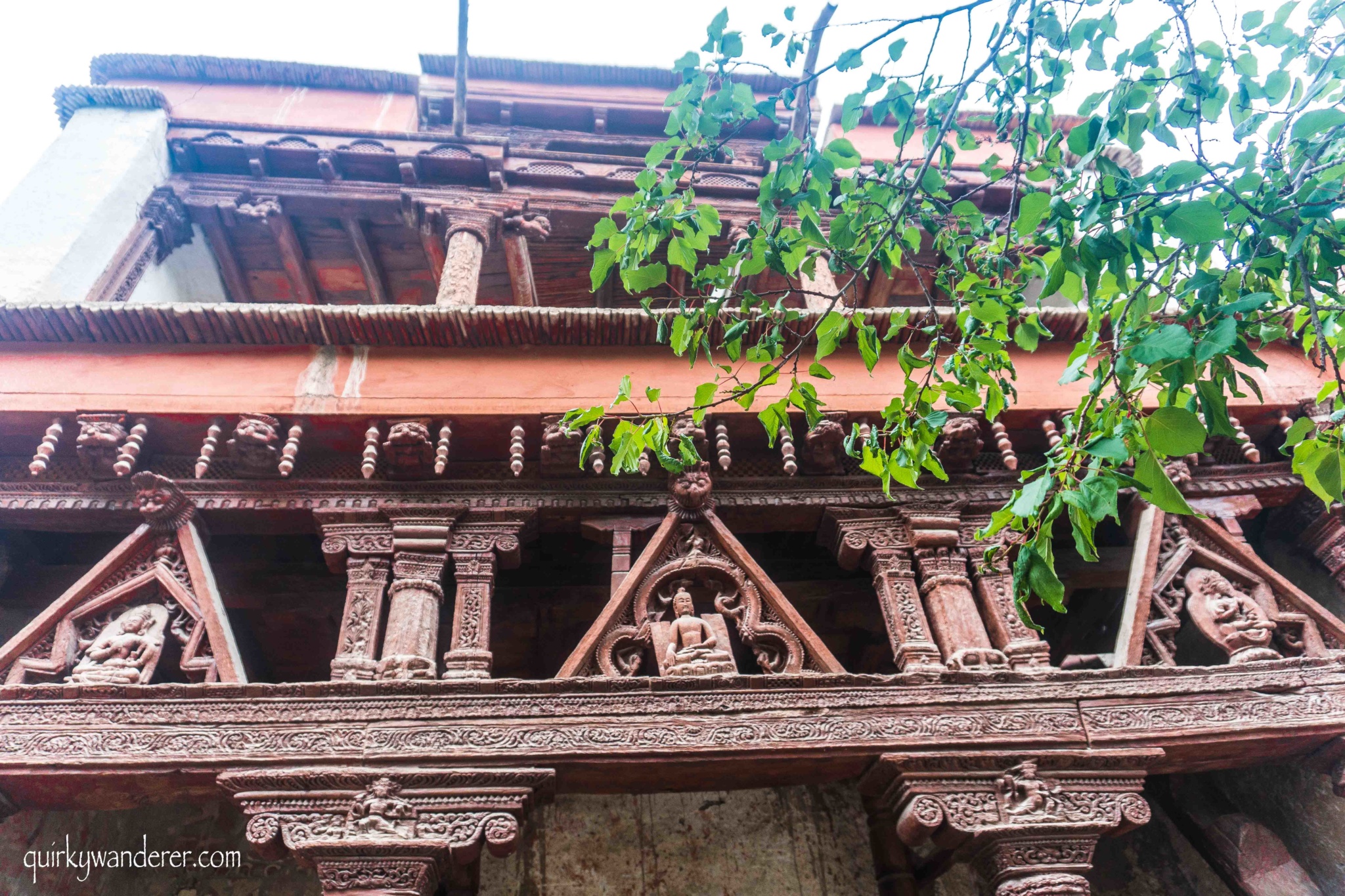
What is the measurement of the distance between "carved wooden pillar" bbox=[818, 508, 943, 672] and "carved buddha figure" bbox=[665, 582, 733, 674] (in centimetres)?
82

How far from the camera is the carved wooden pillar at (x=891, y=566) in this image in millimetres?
3816

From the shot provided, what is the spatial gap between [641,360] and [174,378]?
246 centimetres

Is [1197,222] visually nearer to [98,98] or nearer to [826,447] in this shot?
[826,447]

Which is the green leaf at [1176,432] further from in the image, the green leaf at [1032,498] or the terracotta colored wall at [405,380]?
the terracotta colored wall at [405,380]

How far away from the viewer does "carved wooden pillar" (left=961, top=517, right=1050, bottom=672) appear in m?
3.79

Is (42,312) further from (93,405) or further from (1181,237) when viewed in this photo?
(1181,237)

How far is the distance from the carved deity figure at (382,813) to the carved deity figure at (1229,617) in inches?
142

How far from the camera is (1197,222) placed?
88.7 inches

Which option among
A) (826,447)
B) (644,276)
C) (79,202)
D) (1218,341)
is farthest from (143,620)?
(1218,341)

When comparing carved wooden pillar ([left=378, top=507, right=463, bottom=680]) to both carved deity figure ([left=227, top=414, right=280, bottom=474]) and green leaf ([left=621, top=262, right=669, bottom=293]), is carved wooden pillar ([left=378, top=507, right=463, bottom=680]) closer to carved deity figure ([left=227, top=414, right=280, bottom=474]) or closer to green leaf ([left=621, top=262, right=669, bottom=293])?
carved deity figure ([left=227, top=414, right=280, bottom=474])

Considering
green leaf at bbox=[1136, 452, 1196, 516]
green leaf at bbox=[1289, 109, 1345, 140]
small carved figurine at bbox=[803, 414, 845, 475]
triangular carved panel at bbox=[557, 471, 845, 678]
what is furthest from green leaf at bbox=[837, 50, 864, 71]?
triangular carved panel at bbox=[557, 471, 845, 678]

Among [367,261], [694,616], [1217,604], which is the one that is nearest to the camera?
[694,616]

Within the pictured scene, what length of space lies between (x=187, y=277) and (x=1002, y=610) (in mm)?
7086

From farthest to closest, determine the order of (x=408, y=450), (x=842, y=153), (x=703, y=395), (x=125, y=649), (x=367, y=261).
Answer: (x=367, y=261) → (x=408, y=450) → (x=125, y=649) → (x=842, y=153) → (x=703, y=395)
